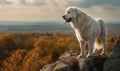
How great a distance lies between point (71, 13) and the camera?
83.7 ft

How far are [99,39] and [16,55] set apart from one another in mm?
54688

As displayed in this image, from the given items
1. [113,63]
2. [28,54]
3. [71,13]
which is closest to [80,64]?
[113,63]

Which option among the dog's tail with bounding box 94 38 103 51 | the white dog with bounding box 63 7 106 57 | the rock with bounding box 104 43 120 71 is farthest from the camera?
the dog's tail with bounding box 94 38 103 51

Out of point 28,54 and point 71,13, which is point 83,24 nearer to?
point 71,13

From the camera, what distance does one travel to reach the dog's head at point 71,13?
83.3ft

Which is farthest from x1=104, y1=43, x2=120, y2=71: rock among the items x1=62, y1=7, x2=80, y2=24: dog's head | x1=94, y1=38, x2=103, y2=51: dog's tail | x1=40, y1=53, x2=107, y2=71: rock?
x1=62, y1=7, x2=80, y2=24: dog's head

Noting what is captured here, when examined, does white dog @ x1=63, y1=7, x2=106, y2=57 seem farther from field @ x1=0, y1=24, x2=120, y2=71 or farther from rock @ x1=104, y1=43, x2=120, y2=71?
field @ x1=0, y1=24, x2=120, y2=71

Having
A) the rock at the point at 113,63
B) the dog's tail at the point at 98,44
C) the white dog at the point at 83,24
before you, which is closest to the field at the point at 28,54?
the dog's tail at the point at 98,44

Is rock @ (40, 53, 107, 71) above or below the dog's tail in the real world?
below

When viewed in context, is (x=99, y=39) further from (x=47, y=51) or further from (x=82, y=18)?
(x=47, y=51)

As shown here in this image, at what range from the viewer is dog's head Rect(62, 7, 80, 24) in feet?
83.3

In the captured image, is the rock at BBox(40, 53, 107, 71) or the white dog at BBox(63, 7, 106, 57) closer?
the rock at BBox(40, 53, 107, 71)

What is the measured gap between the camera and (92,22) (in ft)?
85.1

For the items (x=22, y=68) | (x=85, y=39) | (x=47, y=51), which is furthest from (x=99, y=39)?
(x=47, y=51)
